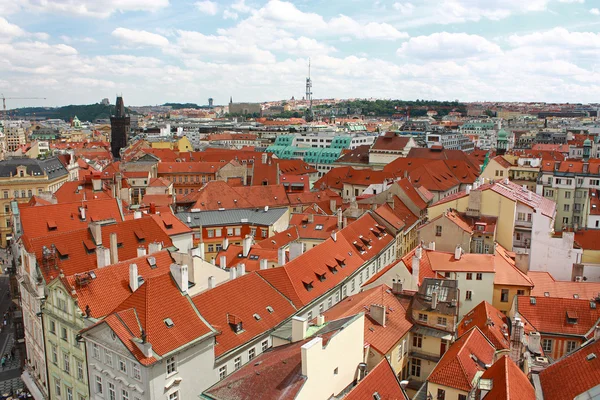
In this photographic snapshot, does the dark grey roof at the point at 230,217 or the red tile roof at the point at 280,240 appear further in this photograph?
the dark grey roof at the point at 230,217

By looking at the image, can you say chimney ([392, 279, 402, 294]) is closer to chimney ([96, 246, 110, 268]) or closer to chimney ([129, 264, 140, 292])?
chimney ([129, 264, 140, 292])

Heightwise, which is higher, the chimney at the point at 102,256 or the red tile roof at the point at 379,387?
the chimney at the point at 102,256

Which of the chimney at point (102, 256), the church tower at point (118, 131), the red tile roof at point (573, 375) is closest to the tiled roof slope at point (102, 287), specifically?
the chimney at point (102, 256)

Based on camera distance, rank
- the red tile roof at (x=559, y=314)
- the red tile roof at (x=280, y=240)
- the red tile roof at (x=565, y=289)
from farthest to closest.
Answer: the red tile roof at (x=280, y=240)
the red tile roof at (x=565, y=289)
the red tile roof at (x=559, y=314)

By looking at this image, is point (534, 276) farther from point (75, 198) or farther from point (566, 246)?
point (75, 198)

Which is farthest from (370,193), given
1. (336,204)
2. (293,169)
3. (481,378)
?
(481,378)

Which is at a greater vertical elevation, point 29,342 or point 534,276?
point 534,276

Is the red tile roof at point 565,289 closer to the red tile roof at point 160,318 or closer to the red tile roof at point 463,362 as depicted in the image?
the red tile roof at point 463,362
